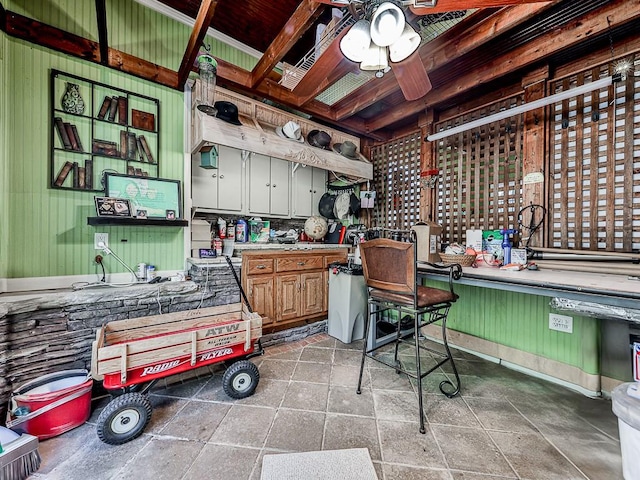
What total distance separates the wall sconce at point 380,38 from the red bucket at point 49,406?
8.77 ft

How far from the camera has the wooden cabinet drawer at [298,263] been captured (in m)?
2.86

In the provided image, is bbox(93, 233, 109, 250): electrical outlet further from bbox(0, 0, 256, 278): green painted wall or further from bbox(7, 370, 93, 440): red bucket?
bbox(7, 370, 93, 440): red bucket

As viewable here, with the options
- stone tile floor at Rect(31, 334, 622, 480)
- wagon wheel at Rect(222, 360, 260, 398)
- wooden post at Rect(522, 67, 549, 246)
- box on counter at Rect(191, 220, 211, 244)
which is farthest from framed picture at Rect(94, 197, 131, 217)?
wooden post at Rect(522, 67, 549, 246)

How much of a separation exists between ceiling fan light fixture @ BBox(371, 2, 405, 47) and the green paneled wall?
232 cm

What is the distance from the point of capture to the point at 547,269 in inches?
80.7

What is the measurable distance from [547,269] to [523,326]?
61 centimetres

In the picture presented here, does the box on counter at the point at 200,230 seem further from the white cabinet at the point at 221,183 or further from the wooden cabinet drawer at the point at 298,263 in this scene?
the wooden cabinet drawer at the point at 298,263

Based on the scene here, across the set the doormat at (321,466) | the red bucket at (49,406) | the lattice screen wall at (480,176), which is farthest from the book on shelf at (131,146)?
the lattice screen wall at (480,176)

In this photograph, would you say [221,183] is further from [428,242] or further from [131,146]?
[428,242]

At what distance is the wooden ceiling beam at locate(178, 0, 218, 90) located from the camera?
1757mm

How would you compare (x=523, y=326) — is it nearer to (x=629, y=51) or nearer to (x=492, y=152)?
(x=492, y=152)

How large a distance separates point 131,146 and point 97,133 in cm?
24

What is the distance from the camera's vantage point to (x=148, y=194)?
242cm

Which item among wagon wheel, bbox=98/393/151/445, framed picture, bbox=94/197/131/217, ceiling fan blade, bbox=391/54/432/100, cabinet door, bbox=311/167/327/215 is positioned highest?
ceiling fan blade, bbox=391/54/432/100
